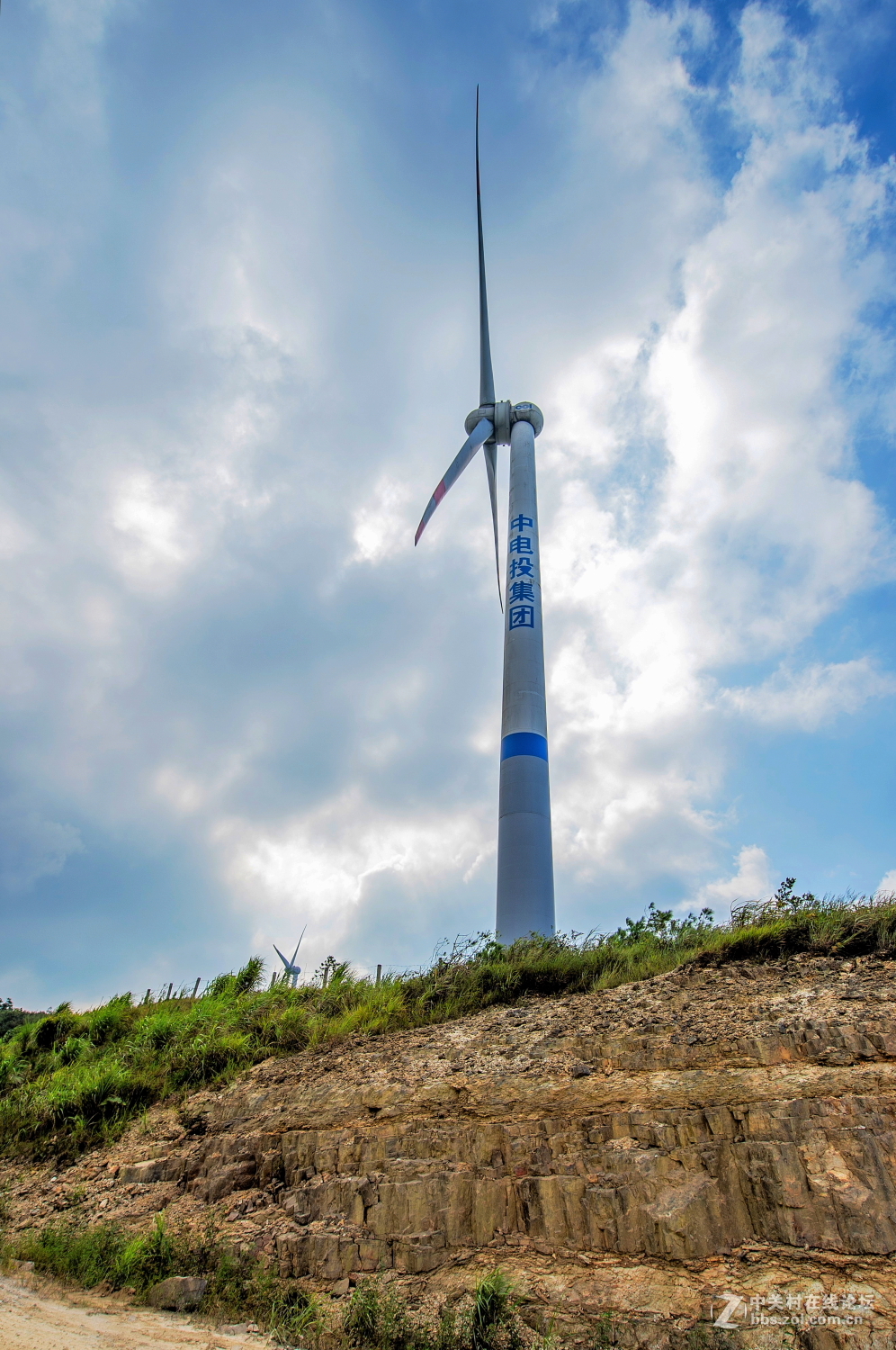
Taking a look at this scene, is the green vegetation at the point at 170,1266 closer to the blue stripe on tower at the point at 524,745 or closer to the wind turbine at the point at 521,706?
the wind turbine at the point at 521,706

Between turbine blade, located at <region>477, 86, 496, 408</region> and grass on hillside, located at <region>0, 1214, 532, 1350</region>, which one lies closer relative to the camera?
grass on hillside, located at <region>0, 1214, 532, 1350</region>

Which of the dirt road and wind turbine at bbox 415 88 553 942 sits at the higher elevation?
wind turbine at bbox 415 88 553 942

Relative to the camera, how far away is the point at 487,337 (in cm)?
3128

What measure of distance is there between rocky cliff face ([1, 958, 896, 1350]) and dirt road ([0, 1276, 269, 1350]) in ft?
3.89

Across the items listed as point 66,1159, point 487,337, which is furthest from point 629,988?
point 487,337

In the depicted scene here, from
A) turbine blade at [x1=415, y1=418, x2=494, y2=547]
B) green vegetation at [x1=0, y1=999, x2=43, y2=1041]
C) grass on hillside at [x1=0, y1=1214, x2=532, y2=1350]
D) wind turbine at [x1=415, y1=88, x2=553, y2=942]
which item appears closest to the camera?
grass on hillside at [x1=0, y1=1214, x2=532, y2=1350]

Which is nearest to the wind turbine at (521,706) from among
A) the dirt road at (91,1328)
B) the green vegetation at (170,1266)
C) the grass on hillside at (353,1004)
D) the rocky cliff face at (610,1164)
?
the grass on hillside at (353,1004)

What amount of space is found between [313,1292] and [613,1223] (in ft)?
10.5

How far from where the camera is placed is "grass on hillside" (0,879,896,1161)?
9.80 meters

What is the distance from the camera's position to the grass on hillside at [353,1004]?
32.2 feet

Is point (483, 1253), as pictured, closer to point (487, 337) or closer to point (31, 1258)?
point (31, 1258)

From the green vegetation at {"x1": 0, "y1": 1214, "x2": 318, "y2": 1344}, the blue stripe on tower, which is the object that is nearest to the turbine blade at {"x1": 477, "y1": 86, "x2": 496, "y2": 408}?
the blue stripe on tower

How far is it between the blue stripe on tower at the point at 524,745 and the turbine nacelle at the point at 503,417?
14.5 meters

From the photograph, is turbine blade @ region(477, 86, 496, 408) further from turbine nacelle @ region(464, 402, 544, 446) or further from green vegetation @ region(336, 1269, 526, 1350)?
green vegetation @ region(336, 1269, 526, 1350)
